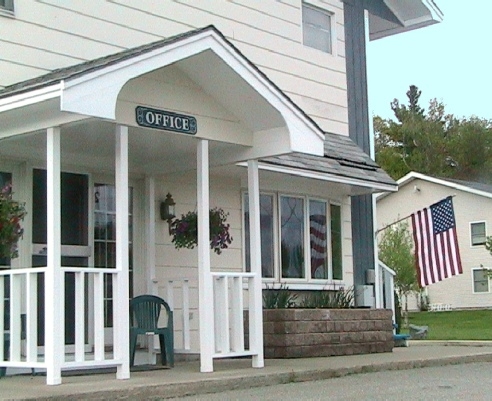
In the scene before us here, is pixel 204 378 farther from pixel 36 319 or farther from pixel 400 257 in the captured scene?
pixel 400 257

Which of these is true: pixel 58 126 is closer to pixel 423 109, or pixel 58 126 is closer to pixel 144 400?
pixel 144 400

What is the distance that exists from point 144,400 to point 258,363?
2.56 m

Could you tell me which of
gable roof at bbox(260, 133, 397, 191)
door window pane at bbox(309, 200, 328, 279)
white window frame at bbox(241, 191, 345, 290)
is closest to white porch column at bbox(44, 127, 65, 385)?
gable roof at bbox(260, 133, 397, 191)

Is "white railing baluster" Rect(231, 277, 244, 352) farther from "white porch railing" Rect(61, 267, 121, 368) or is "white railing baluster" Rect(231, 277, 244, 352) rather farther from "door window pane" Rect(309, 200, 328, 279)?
"door window pane" Rect(309, 200, 328, 279)

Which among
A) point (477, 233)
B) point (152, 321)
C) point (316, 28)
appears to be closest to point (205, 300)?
point (152, 321)

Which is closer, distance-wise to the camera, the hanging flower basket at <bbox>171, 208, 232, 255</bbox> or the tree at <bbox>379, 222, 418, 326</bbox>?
the hanging flower basket at <bbox>171, 208, 232, 255</bbox>

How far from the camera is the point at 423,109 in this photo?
205 feet

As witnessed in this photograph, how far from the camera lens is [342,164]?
14.2 meters

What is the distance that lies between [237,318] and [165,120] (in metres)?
2.43

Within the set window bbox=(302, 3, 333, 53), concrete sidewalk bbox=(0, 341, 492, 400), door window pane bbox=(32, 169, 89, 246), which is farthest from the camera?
window bbox=(302, 3, 333, 53)

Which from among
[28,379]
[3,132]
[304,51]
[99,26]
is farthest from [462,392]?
[304,51]

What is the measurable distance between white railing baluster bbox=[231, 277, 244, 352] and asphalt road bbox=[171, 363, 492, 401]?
0.92 meters

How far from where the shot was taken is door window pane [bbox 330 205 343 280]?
15188 millimetres

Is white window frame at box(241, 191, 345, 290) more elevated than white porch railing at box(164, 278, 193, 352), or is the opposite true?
white window frame at box(241, 191, 345, 290)
